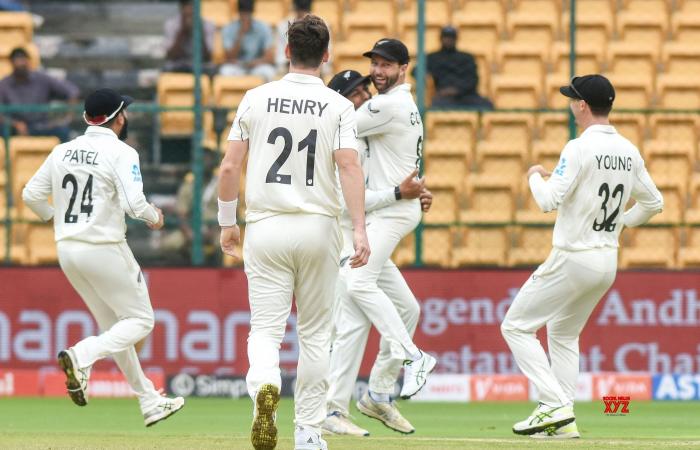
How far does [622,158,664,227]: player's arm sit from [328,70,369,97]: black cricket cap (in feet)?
6.13

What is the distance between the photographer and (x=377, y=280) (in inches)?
384

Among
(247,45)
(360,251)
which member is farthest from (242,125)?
(247,45)

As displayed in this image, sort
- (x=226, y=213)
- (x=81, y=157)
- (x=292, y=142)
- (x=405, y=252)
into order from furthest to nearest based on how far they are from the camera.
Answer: (x=405, y=252)
(x=81, y=157)
(x=226, y=213)
(x=292, y=142)

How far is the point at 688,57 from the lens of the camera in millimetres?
15188

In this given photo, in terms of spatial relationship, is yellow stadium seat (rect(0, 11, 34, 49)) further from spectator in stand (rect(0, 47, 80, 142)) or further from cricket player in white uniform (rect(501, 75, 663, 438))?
cricket player in white uniform (rect(501, 75, 663, 438))

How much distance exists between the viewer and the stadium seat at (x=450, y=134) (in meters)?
13.9

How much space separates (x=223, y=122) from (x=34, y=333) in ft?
8.31

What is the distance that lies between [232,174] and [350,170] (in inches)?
23.3

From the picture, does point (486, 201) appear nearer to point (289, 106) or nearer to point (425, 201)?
point (425, 201)

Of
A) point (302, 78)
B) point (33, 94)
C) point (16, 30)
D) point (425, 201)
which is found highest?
point (16, 30)

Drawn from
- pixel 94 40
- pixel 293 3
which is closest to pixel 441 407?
pixel 293 3

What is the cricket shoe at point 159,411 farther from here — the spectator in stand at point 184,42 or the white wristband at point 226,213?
the spectator in stand at point 184,42

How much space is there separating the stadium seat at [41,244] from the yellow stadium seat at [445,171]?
11.5 feet

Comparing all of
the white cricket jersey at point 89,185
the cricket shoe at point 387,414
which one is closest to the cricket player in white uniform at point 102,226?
the white cricket jersey at point 89,185
